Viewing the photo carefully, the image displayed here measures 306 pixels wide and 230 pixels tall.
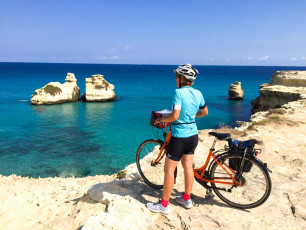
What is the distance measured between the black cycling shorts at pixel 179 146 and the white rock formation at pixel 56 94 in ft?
155

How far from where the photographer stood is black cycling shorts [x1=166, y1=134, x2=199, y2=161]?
3.95 metres

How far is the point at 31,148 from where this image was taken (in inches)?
837

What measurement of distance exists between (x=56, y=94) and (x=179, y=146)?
48.1 meters

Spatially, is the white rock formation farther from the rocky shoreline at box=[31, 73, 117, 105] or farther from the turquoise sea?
the turquoise sea

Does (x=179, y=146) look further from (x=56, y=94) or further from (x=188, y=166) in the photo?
(x=56, y=94)

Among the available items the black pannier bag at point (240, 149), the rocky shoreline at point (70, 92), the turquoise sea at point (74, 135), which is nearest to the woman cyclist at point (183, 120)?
the black pannier bag at point (240, 149)

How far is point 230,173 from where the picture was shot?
464 cm

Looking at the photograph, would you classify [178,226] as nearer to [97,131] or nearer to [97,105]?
[97,131]

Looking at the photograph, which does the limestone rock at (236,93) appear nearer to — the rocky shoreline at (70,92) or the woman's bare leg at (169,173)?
the rocky shoreline at (70,92)

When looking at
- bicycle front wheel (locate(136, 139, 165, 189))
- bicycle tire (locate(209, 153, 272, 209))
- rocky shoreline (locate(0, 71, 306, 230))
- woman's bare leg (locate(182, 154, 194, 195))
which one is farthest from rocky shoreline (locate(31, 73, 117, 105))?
woman's bare leg (locate(182, 154, 194, 195))

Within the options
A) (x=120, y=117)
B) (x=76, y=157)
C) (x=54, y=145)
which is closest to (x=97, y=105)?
(x=120, y=117)

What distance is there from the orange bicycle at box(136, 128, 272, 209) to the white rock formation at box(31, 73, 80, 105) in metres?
45.5

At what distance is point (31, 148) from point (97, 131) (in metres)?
8.46

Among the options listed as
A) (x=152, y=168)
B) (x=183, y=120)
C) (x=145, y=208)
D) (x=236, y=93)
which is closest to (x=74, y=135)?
(x=152, y=168)
